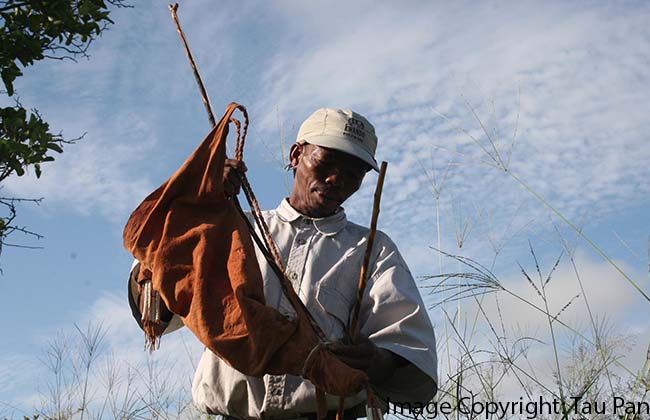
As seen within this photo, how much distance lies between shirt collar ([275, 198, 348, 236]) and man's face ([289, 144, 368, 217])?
0.06ft

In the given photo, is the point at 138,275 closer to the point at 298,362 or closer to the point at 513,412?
the point at 298,362

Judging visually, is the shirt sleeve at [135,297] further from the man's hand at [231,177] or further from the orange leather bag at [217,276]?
the man's hand at [231,177]

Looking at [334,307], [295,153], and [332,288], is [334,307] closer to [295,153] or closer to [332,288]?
[332,288]

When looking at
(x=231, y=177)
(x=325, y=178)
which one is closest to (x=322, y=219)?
(x=325, y=178)

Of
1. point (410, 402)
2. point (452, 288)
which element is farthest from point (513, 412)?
point (410, 402)

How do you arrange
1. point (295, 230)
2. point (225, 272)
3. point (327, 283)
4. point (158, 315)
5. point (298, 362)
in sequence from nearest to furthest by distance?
1. point (298, 362)
2. point (225, 272)
3. point (158, 315)
4. point (327, 283)
5. point (295, 230)

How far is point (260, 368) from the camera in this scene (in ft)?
6.53

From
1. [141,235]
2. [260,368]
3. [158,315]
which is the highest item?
[141,235]

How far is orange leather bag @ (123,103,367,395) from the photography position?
6.49 feet

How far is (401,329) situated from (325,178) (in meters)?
0.52

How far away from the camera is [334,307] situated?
239 cm

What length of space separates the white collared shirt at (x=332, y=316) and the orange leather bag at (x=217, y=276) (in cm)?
28

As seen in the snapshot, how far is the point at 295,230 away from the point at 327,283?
0.80 ft

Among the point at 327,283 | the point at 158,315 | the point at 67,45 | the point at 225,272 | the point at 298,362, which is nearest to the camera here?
the point at 298,362
